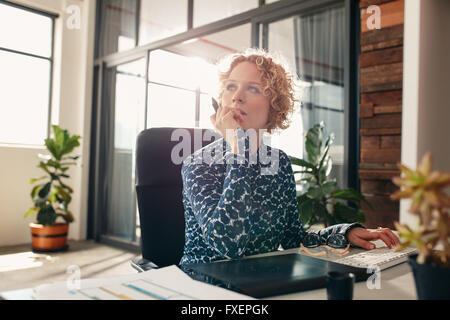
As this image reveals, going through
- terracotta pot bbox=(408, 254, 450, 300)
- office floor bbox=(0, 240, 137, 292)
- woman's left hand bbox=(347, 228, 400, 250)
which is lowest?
office floor bbox=(0, 240, 137, 292)

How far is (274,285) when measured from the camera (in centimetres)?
66

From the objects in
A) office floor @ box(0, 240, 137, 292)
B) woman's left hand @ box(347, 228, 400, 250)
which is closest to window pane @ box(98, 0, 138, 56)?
office floor @ box(0, 240, 137, 292)

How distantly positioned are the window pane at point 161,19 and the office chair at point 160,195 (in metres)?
2.58

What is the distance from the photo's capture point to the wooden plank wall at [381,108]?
7.14 feet

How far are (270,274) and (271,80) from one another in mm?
858

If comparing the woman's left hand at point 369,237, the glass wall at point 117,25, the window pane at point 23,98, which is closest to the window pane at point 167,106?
the glass wall at point 117,25

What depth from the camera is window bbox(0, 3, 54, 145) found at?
429cm

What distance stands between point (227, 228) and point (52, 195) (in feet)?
11.7

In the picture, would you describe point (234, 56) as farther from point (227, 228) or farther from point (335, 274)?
point (335, 274)

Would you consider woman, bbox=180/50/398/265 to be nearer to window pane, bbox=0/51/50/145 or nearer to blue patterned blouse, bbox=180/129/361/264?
blue patterned blouse, bbox=180/129/361/264

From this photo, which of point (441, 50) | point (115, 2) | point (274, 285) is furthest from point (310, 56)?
point (115, 2)

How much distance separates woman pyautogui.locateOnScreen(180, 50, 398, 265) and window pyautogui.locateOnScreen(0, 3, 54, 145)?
382cm

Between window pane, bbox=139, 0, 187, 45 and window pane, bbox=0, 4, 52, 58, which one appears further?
window pane, bbox=0, 4, 52, 58

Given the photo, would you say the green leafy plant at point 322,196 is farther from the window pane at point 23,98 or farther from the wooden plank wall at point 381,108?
the window pane at point 23,98
